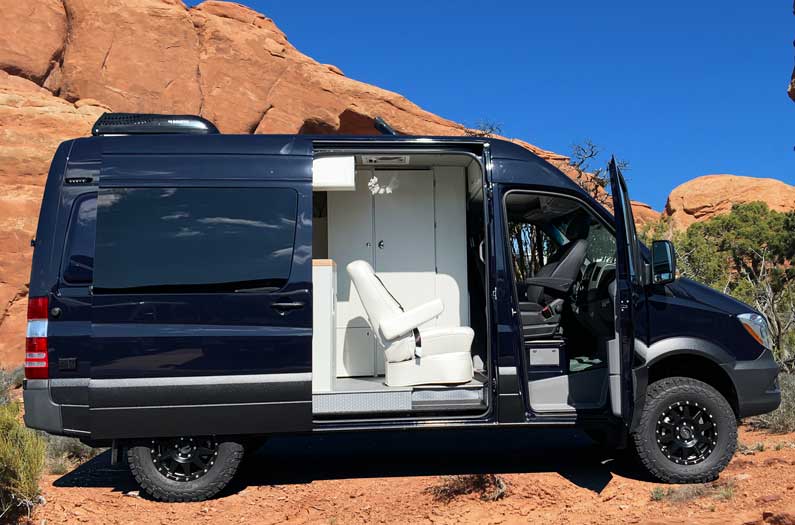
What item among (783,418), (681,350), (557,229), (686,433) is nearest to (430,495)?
(686,433)

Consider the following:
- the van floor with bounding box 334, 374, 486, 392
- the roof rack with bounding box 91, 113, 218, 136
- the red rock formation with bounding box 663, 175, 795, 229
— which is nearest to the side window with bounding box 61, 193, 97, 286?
the roof rack with bounding box 91, 113, 218, 136

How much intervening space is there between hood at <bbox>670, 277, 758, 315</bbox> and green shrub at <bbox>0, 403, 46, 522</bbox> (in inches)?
195

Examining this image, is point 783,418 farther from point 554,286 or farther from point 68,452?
point 68,452

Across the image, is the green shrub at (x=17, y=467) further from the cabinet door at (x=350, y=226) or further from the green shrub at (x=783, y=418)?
the green shrub at (x=783, y=418)

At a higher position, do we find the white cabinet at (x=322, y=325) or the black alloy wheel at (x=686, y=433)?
the white cabinet at (x=322, y=325)

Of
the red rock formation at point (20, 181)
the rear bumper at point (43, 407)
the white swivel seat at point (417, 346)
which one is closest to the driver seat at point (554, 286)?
the white swivel seat at point (417, 346)

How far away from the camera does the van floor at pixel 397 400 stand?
198 inches

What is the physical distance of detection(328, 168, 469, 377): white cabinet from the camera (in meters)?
6.97

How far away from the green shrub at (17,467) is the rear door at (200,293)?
50cm

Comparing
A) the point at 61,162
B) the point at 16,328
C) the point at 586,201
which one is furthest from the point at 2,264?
the point at 586,201

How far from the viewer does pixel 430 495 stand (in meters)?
5.05

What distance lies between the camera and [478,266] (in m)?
6.54

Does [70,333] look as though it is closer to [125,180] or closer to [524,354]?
[125,180]

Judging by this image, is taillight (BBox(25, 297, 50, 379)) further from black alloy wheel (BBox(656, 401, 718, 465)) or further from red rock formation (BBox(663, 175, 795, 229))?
red rock formation (BBox(663, 175, 795, 229))
